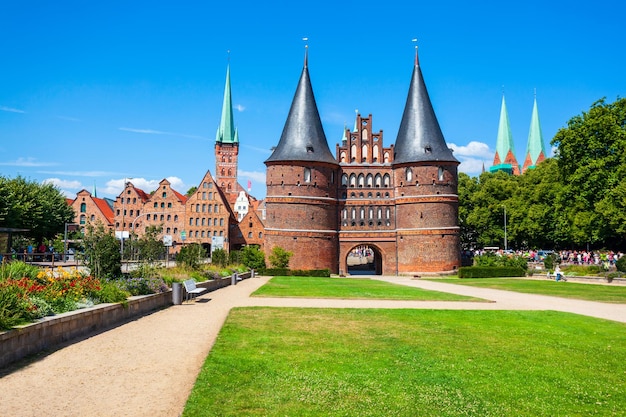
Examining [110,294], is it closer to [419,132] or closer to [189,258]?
[189,258]

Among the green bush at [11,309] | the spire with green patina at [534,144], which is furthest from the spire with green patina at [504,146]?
the green bush at [11,309]

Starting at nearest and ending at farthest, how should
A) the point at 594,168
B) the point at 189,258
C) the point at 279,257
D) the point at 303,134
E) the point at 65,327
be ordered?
the point at 65,327
the point at 189,258
the point at 594,168
the point at 279,257
the point at 303,134

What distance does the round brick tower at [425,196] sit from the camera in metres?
50.0

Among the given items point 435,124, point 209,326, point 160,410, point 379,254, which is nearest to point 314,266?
point 379,254

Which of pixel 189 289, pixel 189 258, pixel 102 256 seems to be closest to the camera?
pixel 102 256

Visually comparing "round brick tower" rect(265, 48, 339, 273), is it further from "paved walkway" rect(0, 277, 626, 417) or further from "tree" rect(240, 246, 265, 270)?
"paved walkway" rect(0, 277, 626, 417)

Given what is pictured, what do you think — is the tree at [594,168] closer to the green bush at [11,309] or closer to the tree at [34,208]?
the green bush at [11,309]

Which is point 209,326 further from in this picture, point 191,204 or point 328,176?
point 191,204

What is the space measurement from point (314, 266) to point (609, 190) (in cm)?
2511

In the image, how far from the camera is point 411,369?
948cm

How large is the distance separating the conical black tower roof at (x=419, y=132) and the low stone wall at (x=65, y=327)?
3742 cm

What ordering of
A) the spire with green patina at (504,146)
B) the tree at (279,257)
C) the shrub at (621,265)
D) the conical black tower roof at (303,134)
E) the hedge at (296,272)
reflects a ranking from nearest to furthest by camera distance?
the shrub at (621,265) < the hedge at (296,272) < the tree at (279,257) < the conical black tower roof at (303,134) < the spire with green patina at (504,146)

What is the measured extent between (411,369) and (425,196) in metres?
42.0

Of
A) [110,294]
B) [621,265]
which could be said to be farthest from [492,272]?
[110,294]
